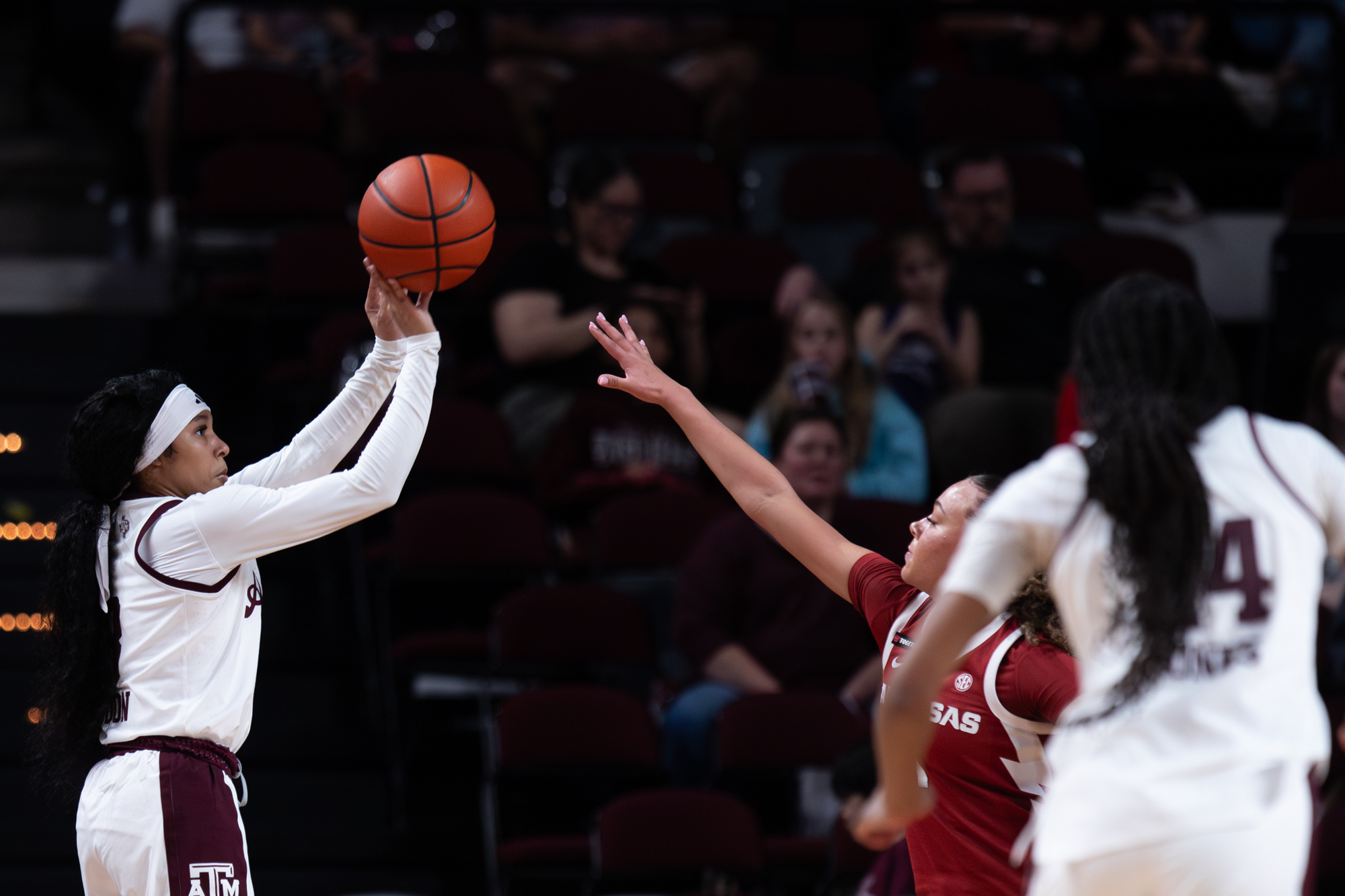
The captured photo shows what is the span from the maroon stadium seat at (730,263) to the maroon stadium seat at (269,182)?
165cm

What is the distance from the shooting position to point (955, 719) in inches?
122

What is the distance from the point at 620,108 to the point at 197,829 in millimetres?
5761

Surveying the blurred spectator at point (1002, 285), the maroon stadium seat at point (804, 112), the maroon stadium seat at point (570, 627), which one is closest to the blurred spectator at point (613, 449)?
the maroon stadium seat at point (570, 627)

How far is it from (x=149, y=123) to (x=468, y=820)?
4.54m

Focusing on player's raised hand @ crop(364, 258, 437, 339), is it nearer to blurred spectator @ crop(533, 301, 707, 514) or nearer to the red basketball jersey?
the red basketball jersey

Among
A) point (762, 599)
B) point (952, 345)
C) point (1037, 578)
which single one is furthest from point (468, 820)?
point (1037, 578)

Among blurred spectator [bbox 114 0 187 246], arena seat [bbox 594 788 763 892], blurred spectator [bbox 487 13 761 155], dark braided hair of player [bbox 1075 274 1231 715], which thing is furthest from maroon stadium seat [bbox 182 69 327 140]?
dark braided hair of player [bbox 1075 274 1231 715]

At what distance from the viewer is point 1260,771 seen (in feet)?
7.41

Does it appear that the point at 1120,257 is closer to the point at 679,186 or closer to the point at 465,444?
the point at 679,186

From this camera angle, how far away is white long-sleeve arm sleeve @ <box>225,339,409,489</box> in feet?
11.8

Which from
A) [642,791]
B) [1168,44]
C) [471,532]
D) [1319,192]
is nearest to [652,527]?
[471,532]

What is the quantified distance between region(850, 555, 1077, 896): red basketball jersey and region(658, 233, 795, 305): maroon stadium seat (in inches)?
179

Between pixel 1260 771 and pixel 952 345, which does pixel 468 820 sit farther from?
pixel 1260 771

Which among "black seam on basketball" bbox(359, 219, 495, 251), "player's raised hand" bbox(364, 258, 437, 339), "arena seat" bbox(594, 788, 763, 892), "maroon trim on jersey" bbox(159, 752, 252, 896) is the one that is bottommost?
"arena seat" bbox(594, 788, 763, 892)
